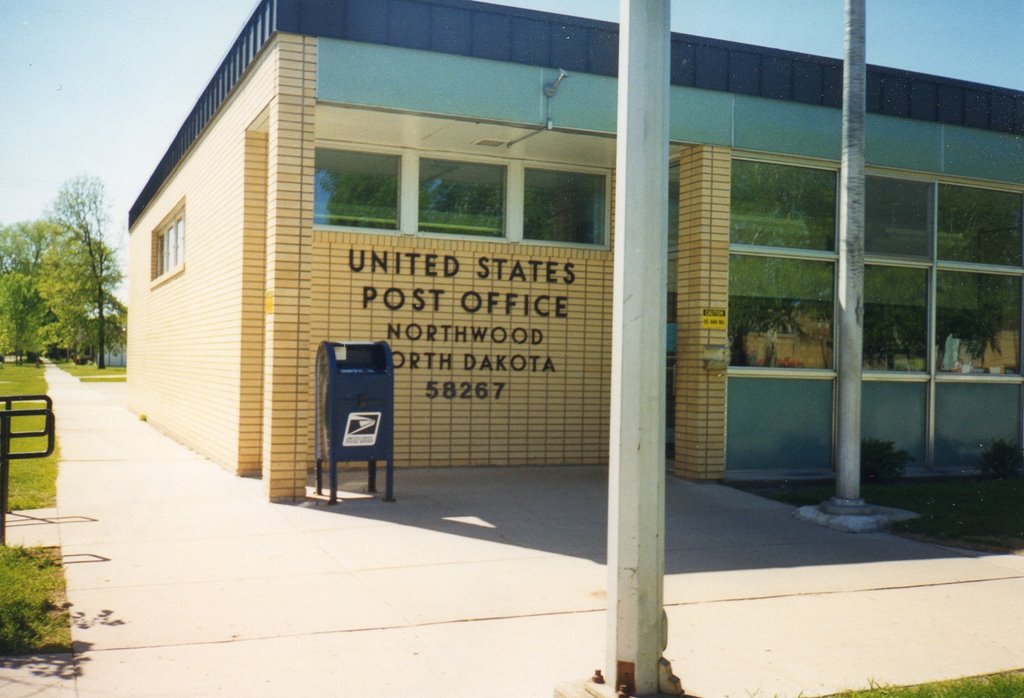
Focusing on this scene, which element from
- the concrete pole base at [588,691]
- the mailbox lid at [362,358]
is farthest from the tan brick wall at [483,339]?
the concrete pole base at [588,691]

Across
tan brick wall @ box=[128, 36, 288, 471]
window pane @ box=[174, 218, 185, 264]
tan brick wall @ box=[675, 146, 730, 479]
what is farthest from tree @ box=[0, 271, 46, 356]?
tan brick wall @ box=[675, 146, 730, 479]

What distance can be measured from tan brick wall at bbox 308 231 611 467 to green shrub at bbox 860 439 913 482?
121 inches

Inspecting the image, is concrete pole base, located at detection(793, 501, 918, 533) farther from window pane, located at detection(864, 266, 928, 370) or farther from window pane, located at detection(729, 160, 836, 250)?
window pane, located at detection(729, 160, 836, 250)

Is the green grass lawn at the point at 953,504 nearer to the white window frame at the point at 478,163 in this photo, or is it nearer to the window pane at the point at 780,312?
the window pane at the point at 780,312

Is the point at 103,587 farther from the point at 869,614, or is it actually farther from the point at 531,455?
the point at 531,455

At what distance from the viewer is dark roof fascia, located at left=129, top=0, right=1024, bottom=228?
30.0 feet

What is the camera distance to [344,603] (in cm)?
573

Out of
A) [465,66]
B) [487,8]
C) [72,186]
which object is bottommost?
[465,66]

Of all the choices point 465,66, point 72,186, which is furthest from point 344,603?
point 72,186

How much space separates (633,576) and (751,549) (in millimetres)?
3879

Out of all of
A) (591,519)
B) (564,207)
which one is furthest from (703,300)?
(591,519)

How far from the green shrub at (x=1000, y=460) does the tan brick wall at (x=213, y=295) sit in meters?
8.63

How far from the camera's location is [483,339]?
11.7 meters

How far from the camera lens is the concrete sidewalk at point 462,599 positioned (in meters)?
4.57
